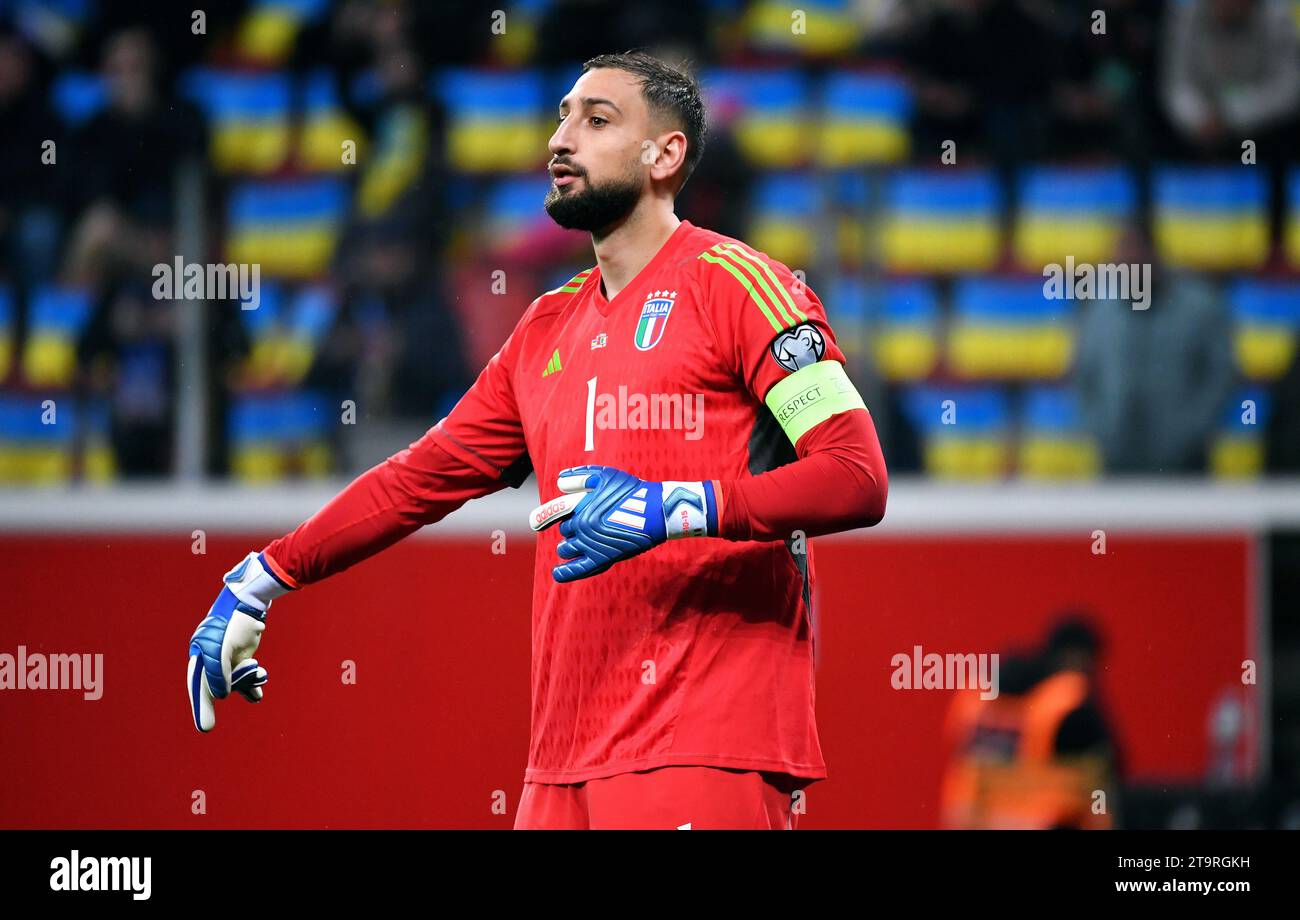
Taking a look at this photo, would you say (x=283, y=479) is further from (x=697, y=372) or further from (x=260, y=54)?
(x=697, y=372)

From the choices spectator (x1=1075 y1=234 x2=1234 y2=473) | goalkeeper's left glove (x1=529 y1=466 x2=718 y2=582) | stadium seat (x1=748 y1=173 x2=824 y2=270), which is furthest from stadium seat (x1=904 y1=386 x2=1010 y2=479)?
goalkeeper's left glove (x1=529 y1=466 x2=718 y2=582)

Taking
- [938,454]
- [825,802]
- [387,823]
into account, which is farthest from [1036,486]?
[387,823]

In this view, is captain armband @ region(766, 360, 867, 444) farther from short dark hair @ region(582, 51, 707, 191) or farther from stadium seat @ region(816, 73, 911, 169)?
stadium seat @ region(816, 73, 911, 169)

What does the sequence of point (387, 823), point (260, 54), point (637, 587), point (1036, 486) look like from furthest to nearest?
point (260, 54) < point (1036, 486) < point (387, 823) < point (637, 587)

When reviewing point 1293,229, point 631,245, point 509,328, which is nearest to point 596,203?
point 631,245

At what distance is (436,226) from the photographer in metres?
5.85

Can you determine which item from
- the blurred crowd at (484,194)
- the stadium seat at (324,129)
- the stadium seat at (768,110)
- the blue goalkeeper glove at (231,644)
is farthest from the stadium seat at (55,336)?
the blue goalkeeper glove at (231,644)

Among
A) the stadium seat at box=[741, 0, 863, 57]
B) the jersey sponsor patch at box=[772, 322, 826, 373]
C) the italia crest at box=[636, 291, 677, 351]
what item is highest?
the stadium seat at box=[741, 0, 863, 57]

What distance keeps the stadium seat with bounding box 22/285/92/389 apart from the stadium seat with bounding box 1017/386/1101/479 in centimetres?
320

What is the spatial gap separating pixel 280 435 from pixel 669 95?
9.06ft

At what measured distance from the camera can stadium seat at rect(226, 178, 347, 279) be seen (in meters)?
5.82

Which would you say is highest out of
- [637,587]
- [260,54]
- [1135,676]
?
[260,54]

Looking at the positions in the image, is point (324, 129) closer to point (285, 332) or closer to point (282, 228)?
point (282, 228)

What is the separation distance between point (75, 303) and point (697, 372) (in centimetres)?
351
